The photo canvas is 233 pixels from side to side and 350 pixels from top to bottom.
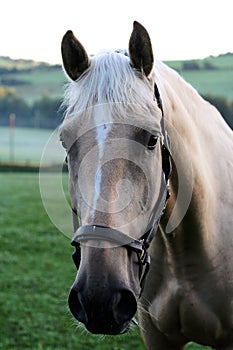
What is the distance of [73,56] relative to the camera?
7.84 feet

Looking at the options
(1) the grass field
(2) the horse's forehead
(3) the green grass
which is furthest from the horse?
(3) the green grass

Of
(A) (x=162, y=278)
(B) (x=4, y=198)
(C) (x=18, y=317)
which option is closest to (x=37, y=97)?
(B) (x=4, y=198)

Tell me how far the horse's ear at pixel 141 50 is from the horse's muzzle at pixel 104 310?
2.81 ft

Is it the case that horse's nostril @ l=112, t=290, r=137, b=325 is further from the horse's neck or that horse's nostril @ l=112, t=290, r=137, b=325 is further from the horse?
the horse's neck

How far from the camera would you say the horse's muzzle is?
203 cm

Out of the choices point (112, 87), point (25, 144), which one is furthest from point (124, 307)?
point (25, 144)

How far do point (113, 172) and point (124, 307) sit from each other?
47 cm

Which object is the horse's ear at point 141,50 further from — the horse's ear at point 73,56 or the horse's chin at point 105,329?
the horse's chin at point 105,329

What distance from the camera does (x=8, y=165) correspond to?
27.2m

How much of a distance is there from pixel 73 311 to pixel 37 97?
26.2 metres

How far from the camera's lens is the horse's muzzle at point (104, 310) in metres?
2.03

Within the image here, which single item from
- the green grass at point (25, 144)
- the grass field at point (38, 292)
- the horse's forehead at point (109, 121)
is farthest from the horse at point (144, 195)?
the green grass at point (25, 144)

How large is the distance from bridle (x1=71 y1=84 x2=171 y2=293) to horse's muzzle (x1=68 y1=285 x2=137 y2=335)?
6.7 inches

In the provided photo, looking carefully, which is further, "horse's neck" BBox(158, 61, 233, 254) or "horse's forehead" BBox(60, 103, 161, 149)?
"horse's neck" BBox(158, 61, 233, 254)
